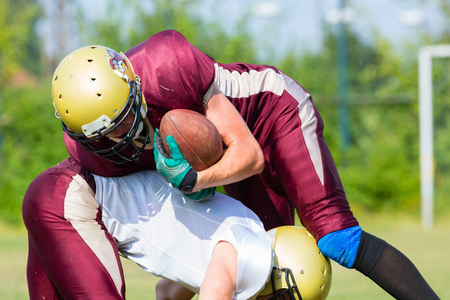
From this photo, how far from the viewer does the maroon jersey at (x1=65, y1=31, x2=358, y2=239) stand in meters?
2.91

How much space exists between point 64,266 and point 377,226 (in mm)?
8503

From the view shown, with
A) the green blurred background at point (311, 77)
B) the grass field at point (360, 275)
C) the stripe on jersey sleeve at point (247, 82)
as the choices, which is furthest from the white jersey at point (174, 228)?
the green blurred background at point (311, 77)

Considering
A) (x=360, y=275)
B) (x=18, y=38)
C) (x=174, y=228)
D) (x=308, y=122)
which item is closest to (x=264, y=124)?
(x=308, y=122)

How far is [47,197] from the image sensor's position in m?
2.90

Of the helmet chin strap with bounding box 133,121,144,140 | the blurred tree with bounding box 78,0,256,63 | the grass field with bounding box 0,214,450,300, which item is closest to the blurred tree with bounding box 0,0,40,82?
the blurred tree with bounding box 78,0,256,63

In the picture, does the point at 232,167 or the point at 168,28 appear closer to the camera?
the point at 232,167

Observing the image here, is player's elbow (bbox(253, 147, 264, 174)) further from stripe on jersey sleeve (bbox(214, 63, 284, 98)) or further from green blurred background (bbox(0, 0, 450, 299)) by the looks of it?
green blurred background (bbox(0, 0, 450, 299))

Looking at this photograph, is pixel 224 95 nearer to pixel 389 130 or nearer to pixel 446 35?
pixel 389 130

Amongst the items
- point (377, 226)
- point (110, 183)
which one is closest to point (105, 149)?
point (110, 183)

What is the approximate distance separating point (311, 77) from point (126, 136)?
30.8ft

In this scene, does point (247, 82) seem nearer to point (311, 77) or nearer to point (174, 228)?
point (174, 228)

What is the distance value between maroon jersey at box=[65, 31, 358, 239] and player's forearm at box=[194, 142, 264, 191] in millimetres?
268

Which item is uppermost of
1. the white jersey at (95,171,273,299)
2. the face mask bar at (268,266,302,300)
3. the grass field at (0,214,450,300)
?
the white jersey at (95,171,273,299)

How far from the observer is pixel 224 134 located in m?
2.92
